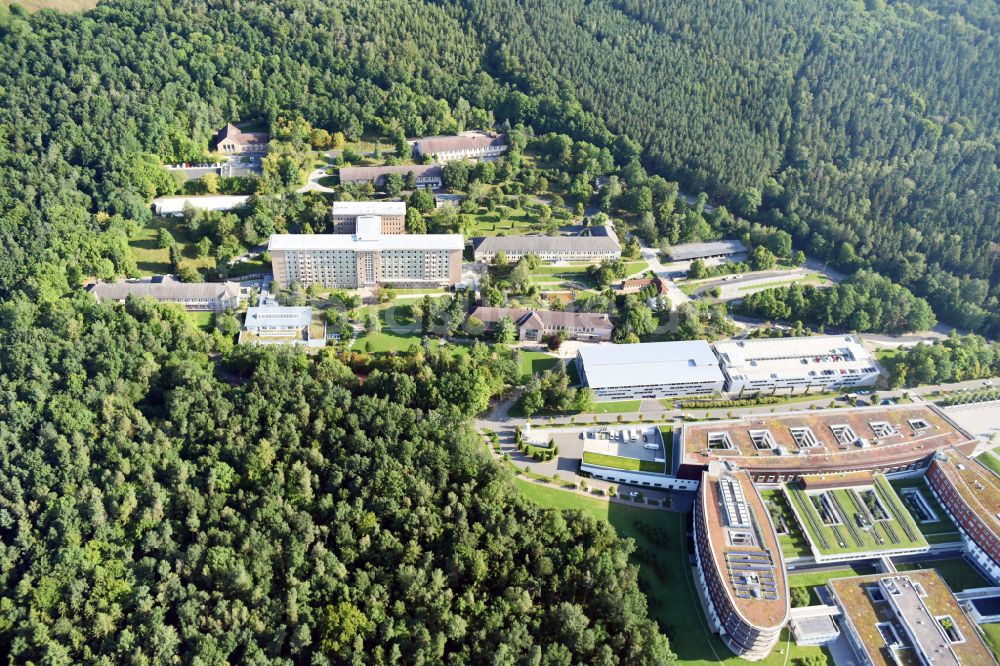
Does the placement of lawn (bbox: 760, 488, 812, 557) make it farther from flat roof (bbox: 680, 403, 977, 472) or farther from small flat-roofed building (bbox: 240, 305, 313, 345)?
small flat-roofed building (bbox: 240, 305, 313, 345)

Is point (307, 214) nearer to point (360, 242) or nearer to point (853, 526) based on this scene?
point (360, 242)

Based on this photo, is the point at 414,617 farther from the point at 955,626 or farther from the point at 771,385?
the point at 771,385

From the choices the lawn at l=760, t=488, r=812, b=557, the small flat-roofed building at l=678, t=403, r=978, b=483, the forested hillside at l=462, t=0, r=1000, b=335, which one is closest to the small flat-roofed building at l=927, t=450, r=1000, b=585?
the small flat-roofed building at l=678, t=403, r=978, b=483

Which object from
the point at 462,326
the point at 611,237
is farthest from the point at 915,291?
the point at 462,326

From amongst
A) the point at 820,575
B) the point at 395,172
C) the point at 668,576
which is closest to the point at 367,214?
the point at 395,172

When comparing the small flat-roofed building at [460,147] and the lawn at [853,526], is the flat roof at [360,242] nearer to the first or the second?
the small flat-roofed building at [460,147]
